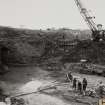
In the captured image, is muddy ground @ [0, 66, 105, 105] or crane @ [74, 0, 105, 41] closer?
muddy ground @ [0, 66, 105, 105]

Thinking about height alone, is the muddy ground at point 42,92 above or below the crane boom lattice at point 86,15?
below

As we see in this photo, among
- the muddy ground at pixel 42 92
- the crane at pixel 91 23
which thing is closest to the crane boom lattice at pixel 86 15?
the crane at pixel 91 23

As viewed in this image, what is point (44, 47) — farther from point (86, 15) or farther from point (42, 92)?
point (42, 92)

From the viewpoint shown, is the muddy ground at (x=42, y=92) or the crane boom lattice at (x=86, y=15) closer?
the muddy ground at (x=42, y=92)

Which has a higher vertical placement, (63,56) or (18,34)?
(18,34)

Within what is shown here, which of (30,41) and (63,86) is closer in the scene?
(63,86)

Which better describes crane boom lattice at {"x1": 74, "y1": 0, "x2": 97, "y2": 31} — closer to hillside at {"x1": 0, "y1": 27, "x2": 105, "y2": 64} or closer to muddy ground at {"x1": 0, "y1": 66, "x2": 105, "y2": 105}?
hillside at {"x1": 0, "y1": 27, "x2": 105, "y2": 64}

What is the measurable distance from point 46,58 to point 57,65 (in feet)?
17.6

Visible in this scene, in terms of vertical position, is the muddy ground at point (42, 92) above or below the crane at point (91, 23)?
below

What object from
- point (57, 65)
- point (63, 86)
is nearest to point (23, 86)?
point (63, 86)

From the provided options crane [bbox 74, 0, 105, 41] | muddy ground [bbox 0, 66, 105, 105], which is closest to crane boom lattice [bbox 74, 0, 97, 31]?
crane [bbox 74, 0, 105, 41]

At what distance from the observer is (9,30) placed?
191ft

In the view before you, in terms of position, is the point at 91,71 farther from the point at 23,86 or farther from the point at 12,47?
the point at 12,47

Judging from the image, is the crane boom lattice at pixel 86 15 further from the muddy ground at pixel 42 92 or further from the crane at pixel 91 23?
the muddy ground at pixel 42 92
